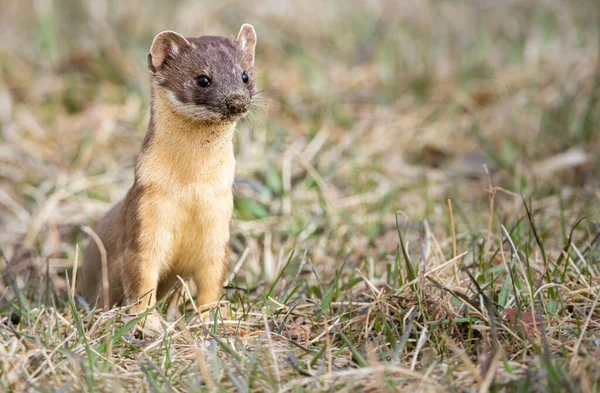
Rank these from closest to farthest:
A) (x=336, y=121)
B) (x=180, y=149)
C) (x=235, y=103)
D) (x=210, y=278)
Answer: (x=235, y=103) < (x=180, y=149) < (x=210, y=278) < (x=336, y=121)

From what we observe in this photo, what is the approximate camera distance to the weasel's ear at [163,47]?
11.9ft

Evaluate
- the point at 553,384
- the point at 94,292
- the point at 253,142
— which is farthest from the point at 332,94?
the point at 553,384

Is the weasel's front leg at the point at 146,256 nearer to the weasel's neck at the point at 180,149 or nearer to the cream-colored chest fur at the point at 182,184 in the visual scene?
the cream-colored chest fur at the point at 182,184

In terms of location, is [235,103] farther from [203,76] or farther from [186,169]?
[186,169]

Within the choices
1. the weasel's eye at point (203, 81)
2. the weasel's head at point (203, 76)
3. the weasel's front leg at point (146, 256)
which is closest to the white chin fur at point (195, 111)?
the weasel's head at point (203, 76)

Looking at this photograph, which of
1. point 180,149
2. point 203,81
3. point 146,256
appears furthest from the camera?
point 146,256

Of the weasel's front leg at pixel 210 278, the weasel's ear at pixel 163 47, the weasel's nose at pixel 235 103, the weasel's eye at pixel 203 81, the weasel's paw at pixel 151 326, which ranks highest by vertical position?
the weasel's ear at pixel 163 47

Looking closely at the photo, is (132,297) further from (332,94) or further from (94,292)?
(332,94)

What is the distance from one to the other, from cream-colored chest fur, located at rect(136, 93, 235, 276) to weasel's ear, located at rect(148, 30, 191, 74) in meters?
0.22

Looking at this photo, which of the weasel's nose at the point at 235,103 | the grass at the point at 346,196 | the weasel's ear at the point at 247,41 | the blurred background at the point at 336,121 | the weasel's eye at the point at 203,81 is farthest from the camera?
the blurred background at the point at 336,121

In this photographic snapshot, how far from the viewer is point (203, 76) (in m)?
3.53

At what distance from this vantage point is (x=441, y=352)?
125 inches

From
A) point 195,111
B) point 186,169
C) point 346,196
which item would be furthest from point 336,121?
point 195,111

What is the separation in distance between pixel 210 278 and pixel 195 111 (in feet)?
2.84
